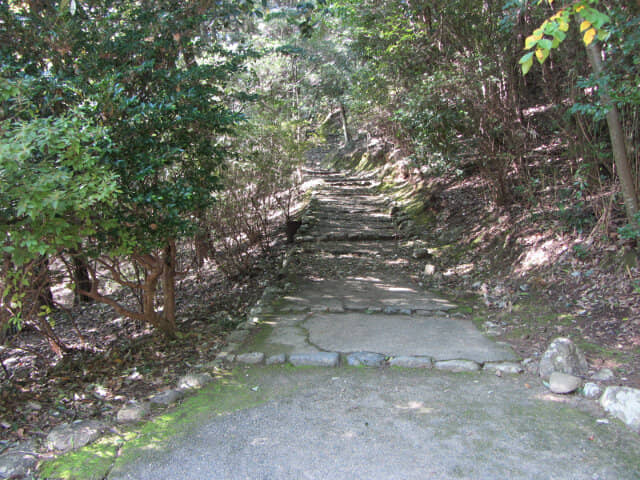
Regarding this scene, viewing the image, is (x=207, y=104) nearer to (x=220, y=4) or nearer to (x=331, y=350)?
(x=220, y=4)

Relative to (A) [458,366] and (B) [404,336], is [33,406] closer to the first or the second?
(B) [404,336]

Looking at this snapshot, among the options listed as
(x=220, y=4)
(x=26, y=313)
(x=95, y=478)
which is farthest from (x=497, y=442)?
(x=220, y=4)

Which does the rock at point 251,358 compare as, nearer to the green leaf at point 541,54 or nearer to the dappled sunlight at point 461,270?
the green leaf at point 541,54

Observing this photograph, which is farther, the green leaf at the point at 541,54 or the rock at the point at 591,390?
the rock at the point at 591,390

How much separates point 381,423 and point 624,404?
5.44 ft

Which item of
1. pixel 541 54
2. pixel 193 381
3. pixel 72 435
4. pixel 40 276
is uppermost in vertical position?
pixel 541 54

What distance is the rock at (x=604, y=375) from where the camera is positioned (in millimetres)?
3457

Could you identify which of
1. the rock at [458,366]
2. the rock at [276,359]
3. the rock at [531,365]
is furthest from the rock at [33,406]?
the rock at [531,365]

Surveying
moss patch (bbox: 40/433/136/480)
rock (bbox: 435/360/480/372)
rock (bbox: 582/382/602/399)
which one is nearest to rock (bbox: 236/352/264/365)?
moss patch (bbox: 40/433/136/480)

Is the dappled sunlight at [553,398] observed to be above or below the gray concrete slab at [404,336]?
below

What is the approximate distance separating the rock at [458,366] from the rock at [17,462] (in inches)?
126

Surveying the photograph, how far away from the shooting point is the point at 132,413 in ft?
10.9

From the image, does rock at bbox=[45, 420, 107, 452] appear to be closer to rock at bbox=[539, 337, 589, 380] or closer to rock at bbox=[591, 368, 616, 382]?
rock at bbox=[539, 337, 589, 380]

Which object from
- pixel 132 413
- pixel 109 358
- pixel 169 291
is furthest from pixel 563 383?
pixel 109 358
